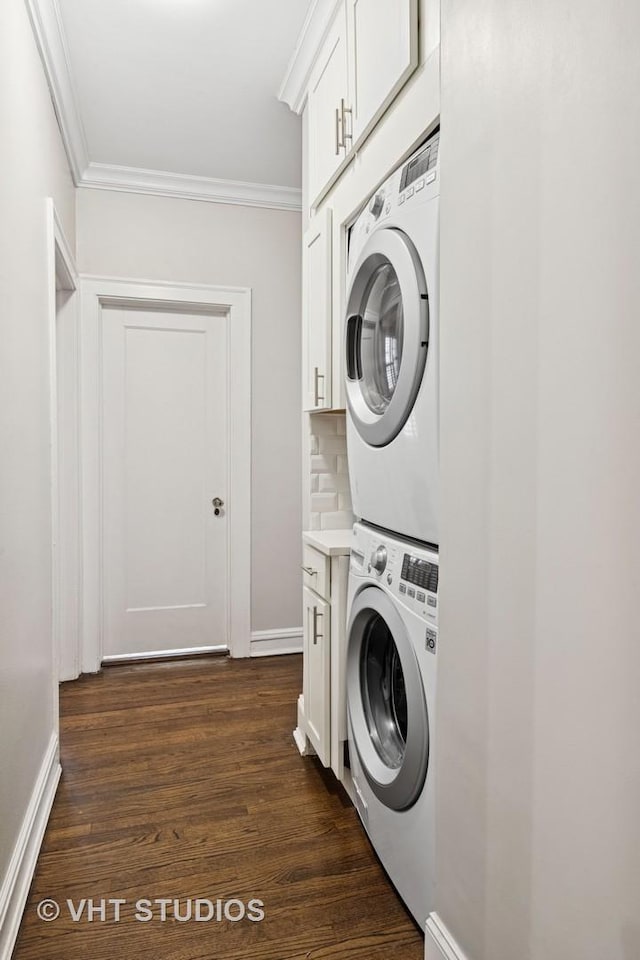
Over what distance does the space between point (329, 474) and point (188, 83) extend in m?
1.76

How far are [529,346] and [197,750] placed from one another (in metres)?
2.10

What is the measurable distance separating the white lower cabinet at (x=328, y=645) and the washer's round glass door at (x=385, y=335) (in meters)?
0.49

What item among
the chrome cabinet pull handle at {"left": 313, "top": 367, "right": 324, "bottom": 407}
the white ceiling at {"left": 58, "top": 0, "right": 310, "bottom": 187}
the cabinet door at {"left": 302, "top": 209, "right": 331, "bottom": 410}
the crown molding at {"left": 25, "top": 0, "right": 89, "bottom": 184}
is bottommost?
the chrome cabinet pull handle at {"left": 313, "top": 367, "right": 324, "bottom": 407}

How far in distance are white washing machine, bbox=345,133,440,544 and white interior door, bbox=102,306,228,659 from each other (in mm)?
1849

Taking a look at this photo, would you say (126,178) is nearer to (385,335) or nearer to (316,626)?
(385,335)

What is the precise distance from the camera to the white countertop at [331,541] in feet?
6.41

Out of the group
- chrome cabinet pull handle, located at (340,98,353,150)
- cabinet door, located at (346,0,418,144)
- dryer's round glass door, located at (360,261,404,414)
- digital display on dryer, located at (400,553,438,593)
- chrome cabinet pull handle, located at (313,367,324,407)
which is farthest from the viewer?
chrome cabinet pull handle, located at (313,367,324,407)

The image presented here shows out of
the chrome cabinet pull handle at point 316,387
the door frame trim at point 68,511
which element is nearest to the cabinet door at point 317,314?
the chrome cabinet pull handle at point 316,387

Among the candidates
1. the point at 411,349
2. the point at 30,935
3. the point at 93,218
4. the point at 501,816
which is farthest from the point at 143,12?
the point at 30,935

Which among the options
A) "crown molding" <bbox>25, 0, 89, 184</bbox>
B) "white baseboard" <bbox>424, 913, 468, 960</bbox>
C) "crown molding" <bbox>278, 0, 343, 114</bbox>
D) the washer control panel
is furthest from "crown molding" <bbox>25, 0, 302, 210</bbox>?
"white baseboard" <bbox>424, 913, 468, 960</bbox>

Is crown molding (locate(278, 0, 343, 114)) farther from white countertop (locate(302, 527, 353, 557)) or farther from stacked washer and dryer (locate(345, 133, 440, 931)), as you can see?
white countertop (locate(302, 527, 353, 557))

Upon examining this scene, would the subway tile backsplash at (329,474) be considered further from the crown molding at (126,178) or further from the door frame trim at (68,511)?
the crown molding at (126,178)

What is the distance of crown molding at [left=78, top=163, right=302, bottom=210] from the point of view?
10.7 feet

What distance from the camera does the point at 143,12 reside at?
84.7 inches
